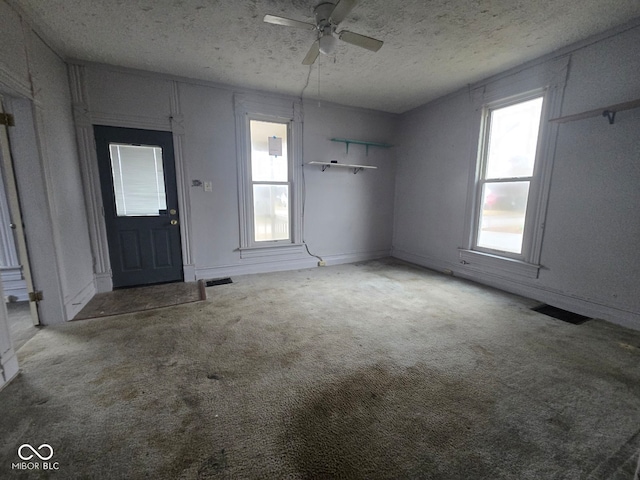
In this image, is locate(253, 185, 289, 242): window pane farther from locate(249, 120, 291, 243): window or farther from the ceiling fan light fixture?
the ceiling fan light fixture

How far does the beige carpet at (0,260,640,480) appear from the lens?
1264mm

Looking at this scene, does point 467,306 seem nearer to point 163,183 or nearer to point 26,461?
point 26,461

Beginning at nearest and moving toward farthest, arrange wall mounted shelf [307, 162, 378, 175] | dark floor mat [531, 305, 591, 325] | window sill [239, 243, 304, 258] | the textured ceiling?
the textured ceiling
dark floor mat [531, 305, 591, 325]
window sill [239, 243, 304, 258]
wall mounted shelf [307, 162, 378, 175]

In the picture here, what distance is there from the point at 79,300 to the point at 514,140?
17.8 feet

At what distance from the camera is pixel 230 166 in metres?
3.91

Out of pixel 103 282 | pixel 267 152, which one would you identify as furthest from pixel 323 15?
pixel 103 282

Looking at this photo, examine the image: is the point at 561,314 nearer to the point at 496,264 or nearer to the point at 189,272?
the point at 496,264

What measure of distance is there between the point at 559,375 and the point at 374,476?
1.59m

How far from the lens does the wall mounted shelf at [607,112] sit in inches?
93.6

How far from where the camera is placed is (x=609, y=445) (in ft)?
4.42

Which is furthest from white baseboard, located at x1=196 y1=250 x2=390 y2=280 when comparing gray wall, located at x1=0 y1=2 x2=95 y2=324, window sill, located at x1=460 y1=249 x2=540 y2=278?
window sill, located at x1=460 y1=249 x2=540 y2=278

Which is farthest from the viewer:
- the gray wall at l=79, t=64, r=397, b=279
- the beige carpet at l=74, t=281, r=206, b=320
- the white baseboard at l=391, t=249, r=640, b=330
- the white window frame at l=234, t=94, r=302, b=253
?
the white window frame at l=234, t=94, r=302, b=253

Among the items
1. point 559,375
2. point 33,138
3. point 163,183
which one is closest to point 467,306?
point 559,375

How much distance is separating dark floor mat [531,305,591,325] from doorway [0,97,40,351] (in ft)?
15.3
